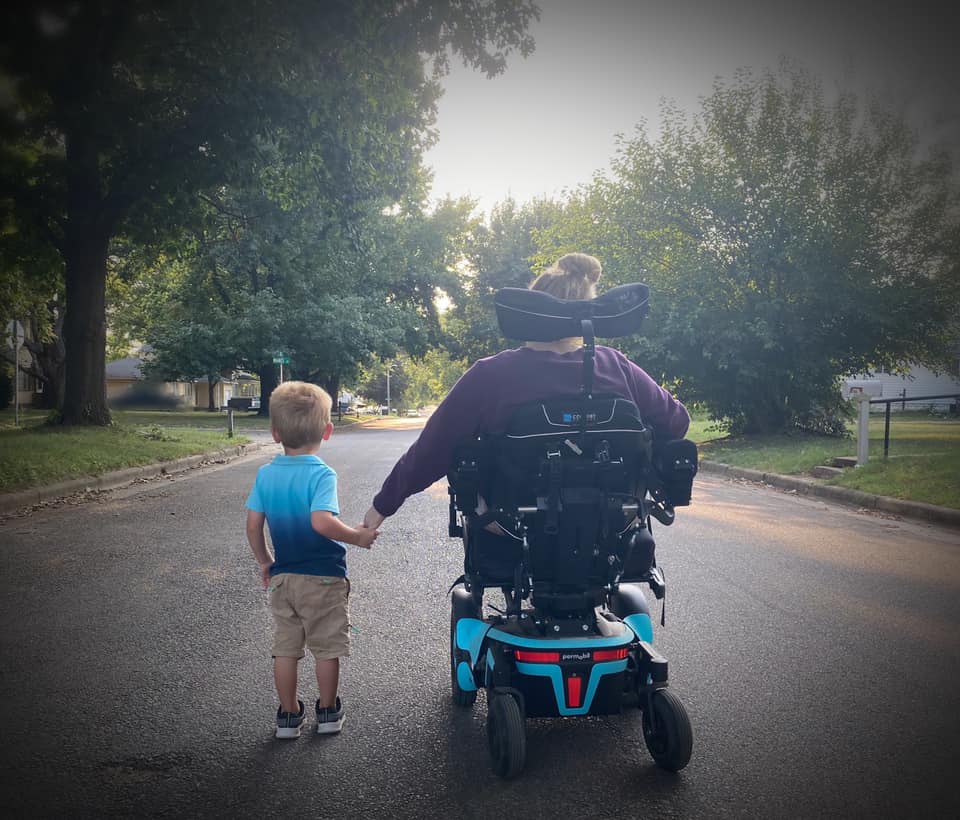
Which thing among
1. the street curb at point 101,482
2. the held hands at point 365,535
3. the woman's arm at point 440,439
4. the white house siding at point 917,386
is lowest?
the street curb at point 101,482

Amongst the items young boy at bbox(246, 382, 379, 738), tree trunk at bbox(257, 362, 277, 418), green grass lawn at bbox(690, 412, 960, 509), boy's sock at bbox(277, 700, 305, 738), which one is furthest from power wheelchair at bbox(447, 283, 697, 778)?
tree trunk at bbox(257, 362, 277, 418)

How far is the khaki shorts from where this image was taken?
8.84 ft

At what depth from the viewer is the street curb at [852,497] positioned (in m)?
7.92

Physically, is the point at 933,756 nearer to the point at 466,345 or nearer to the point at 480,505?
the point at 480,505

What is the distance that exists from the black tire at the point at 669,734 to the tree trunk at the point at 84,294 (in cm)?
1467

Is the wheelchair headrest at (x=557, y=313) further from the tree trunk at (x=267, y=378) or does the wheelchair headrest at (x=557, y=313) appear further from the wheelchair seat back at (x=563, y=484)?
the tree trunk at (x=267, y=378)

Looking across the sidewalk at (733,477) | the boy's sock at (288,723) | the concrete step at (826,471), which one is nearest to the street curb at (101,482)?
the sidewalk at (733,477)

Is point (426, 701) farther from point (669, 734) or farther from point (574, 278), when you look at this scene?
point (574, 278)

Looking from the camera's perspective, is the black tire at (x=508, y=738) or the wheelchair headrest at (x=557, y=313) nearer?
the black tire at (x=508, y=738)

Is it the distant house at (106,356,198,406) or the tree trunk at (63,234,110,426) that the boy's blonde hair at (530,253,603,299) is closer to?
the tree trunk at (63,234,110,426)

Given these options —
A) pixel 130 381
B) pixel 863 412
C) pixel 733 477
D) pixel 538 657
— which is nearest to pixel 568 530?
pixel 538 657

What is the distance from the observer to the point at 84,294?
49.2ft

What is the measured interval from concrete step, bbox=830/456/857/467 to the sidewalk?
1.02 meters

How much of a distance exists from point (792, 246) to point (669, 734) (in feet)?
49.7
